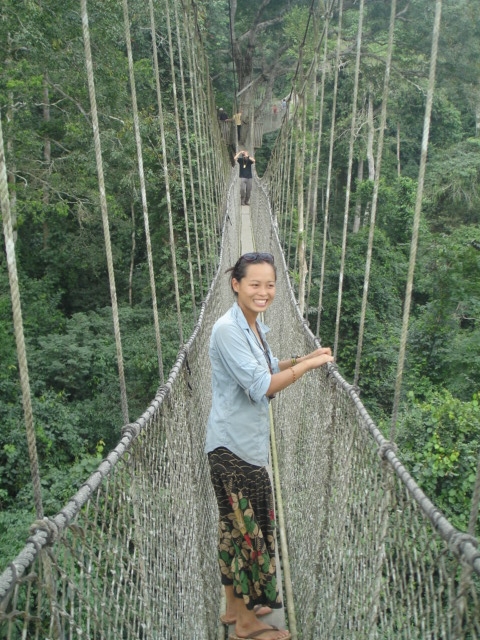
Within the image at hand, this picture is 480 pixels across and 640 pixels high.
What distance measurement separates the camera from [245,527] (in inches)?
52.8

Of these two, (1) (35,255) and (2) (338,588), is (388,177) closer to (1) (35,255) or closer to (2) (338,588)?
(1) (35,255)

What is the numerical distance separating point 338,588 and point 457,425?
3254 mm

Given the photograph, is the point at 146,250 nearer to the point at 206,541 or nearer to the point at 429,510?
the point at 206,541

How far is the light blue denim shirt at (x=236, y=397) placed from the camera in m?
1.24

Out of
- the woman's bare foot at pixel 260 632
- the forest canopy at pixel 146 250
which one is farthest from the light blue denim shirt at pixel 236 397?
the forest canopy at pixel 146 250

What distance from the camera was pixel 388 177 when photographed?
12508mm

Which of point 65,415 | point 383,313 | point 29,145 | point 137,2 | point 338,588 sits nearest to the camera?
point 338,588

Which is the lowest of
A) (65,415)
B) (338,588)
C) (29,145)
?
(65,415)

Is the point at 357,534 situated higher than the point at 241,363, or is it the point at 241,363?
the point at 241,363

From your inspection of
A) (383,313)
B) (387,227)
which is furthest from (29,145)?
(387,227)

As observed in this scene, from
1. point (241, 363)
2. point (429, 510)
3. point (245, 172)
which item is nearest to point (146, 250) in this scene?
point (245, 172)

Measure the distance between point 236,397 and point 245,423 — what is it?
0.06m

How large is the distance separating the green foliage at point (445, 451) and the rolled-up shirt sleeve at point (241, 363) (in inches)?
116

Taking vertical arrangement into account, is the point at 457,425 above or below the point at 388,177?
below
